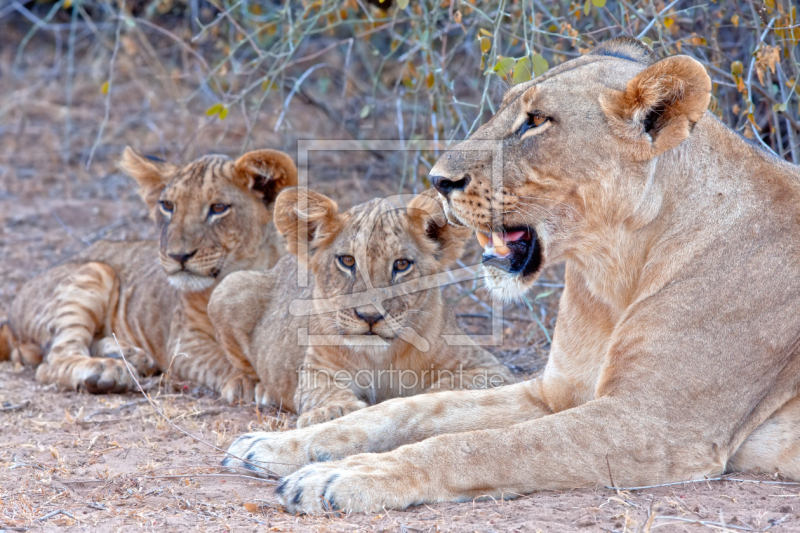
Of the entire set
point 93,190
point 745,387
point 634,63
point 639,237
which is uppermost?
point 634,63

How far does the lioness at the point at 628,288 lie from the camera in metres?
2.68

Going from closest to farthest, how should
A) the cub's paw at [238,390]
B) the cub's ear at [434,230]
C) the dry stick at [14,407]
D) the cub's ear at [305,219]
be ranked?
the cub's ear at [434,230] < the cub's ear at [305,219] < the dry stick at [14,407] < the cub's paw at [238,390]

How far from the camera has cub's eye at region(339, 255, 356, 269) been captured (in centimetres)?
385

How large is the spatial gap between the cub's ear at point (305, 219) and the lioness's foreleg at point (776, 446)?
1925mm

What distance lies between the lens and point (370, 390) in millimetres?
4016

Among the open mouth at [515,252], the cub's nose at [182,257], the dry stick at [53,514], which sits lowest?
the cub's nose at [182,257]

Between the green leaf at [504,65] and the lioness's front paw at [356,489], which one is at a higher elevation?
the green leaf at [504,65]

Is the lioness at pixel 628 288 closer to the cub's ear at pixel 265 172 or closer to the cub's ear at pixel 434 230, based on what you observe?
the cub's ear at pixel 434 230

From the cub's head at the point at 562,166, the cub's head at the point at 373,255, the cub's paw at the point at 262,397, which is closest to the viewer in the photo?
the cub's head at the point at 562,166

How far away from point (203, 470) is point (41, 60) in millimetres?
9098

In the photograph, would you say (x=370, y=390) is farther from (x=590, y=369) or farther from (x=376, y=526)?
(x=376, y=526)

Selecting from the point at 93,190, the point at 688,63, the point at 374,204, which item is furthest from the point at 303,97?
the point at 688,63

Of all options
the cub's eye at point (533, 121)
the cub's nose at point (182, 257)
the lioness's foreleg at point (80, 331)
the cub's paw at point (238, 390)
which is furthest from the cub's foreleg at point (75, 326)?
the cub's eye at point (533, 121)

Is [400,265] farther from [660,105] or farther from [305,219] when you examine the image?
[660,105]
